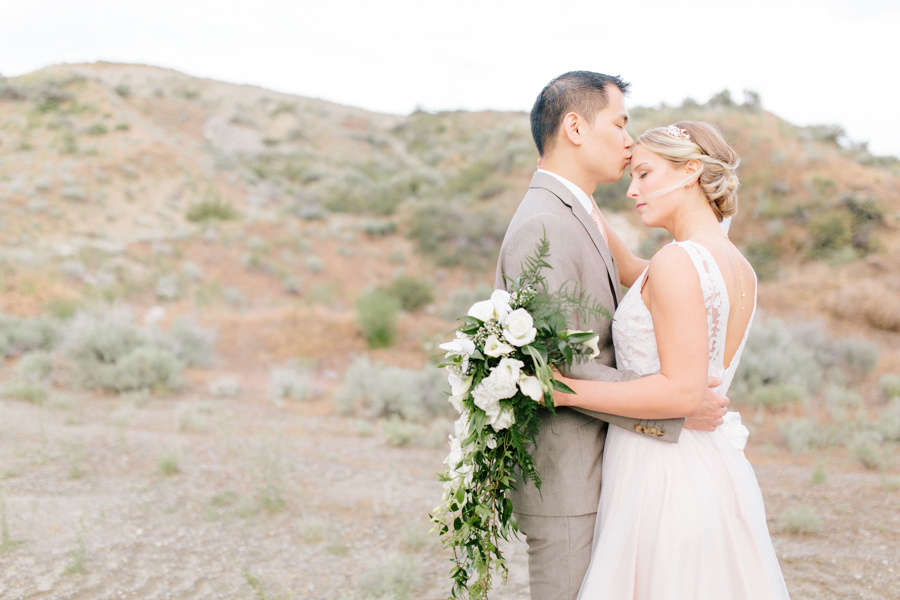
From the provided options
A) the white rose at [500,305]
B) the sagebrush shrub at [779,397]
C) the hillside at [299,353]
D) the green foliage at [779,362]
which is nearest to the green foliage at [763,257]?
the hillside at [299,353]

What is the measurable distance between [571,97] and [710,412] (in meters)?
1.36

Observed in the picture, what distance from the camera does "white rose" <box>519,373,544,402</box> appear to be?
1818mm

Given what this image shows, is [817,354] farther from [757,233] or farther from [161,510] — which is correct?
[161,510]

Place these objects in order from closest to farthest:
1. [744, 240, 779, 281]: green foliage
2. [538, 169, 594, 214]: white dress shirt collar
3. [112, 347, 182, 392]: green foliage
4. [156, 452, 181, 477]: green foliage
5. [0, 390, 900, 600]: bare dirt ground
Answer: [538, 169, 594, 214]: white dress shirt collar → [0, 390, 900, 600]: bare dirt ground → [156, 452, 181, 477]: green foliage → [112, 347, 182, 392]: green foliage → [744, 240, 779, 281]: green foliage

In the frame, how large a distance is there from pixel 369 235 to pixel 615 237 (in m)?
21.4

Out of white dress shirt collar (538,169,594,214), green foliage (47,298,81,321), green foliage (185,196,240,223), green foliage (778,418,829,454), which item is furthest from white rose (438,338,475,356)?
green foliage (185,196,240,223)

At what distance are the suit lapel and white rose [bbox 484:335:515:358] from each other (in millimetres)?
648

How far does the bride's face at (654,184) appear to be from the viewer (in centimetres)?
230

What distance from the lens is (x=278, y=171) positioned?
3441 centimetres

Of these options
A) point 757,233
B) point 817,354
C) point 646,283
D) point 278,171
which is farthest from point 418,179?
point 646,283

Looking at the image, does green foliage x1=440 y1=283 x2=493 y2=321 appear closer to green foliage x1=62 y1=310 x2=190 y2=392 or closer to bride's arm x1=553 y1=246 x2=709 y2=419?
green foliage x1=62 y1=310 x2=190 y2=392

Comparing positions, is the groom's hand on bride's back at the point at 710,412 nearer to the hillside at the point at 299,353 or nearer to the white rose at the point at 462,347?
the white rose at the point at 462,347

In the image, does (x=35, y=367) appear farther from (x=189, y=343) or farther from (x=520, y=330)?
(x=520, y=330)

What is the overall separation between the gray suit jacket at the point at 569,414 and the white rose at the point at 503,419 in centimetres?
28
